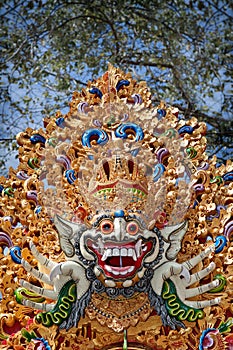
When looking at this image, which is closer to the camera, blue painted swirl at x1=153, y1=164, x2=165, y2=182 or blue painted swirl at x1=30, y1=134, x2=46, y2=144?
blue painted swirl at x1=153, y1=164, x2=165, y2=182

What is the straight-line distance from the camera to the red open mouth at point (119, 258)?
4586mm

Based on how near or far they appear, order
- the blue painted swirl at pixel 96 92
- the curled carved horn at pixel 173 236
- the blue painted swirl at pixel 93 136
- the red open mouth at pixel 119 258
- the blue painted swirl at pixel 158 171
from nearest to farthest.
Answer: the red open mouth at pixel 119 258 < the curled carved horn at pixel 173 236 < the blue painted swirl at pixel 158 171 < the blue painted swirl at pixel 93 136 < the blue painted swirl at pixel 96 92

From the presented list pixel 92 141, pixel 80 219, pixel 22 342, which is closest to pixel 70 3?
pixel 92 141

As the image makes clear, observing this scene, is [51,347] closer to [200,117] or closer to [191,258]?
[191,258]

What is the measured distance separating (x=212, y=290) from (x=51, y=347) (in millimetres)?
1061

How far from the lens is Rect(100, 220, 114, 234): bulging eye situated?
4645 millimetres

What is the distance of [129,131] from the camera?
5.41 metres

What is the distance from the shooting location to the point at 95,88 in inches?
226

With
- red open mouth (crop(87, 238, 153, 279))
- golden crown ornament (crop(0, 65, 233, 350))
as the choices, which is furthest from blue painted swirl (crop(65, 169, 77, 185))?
red open mouth (crop(87, 238, 153, 279))

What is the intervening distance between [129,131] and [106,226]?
0.99m

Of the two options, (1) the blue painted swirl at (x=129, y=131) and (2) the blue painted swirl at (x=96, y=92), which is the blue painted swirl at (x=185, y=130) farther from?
(2) the blue painted swirl at (x=96, y=92)

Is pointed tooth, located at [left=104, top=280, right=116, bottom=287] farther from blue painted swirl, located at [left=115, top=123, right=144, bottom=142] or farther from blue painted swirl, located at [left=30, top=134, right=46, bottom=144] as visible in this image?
blue painted swirl, located at [left=30, top=134, right=46, bottom=144]

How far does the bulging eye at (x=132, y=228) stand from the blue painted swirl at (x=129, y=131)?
0.85 meters

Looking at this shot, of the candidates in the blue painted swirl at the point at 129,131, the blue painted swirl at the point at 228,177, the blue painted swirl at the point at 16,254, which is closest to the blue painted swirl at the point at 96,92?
the blue painted swirl at the point at 129,131
